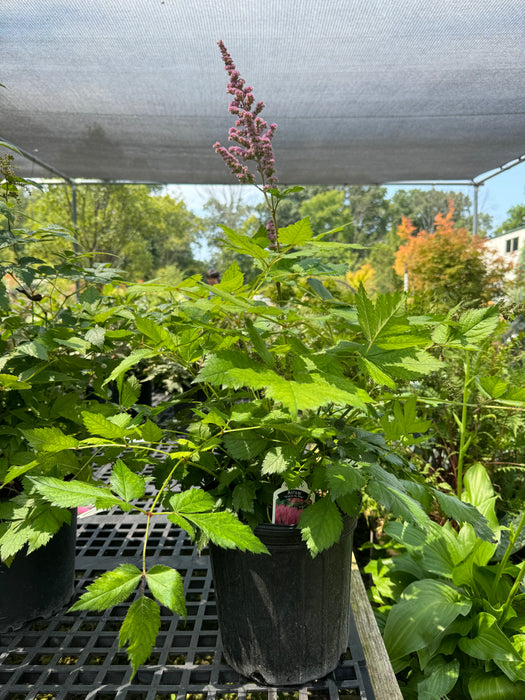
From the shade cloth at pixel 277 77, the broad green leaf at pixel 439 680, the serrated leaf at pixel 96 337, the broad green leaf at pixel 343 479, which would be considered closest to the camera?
the broad green leaf at pixel 343 479

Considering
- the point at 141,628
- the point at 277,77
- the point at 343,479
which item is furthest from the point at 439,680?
the point at 277,77

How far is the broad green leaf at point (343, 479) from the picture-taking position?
577 mm

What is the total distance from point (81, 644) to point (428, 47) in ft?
12.2

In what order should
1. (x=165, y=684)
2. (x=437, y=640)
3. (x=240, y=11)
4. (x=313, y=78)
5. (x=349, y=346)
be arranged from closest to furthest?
(x=349, y=346)
(x=165, y=684)
(x=437, y=640)
(x=240, y=11)
(x=313, y=78)

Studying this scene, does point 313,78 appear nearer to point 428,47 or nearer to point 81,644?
point 428,47

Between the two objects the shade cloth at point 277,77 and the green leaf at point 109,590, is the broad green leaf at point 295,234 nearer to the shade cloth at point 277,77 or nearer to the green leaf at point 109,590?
the green leaf at point 109,590

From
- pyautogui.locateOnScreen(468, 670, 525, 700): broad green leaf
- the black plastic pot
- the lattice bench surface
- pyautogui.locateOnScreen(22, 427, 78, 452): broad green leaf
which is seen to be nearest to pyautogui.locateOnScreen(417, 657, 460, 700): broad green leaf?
pyautogui.locateOnScreen(468, 670, 525, 700): broad green leaf

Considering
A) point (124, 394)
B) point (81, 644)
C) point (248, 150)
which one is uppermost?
point (248, 150)

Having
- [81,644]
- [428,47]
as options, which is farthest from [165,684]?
[428,47]

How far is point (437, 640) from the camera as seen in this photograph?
109cm

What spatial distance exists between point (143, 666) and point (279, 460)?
1.71 ft

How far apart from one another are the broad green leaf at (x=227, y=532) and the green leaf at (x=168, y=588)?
0.06 m

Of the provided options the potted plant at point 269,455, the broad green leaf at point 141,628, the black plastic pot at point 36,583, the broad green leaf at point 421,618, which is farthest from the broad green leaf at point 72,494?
the broad green leaf at point 421,618

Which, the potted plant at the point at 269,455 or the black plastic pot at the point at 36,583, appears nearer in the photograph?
the potted plant at the point at 269,455
